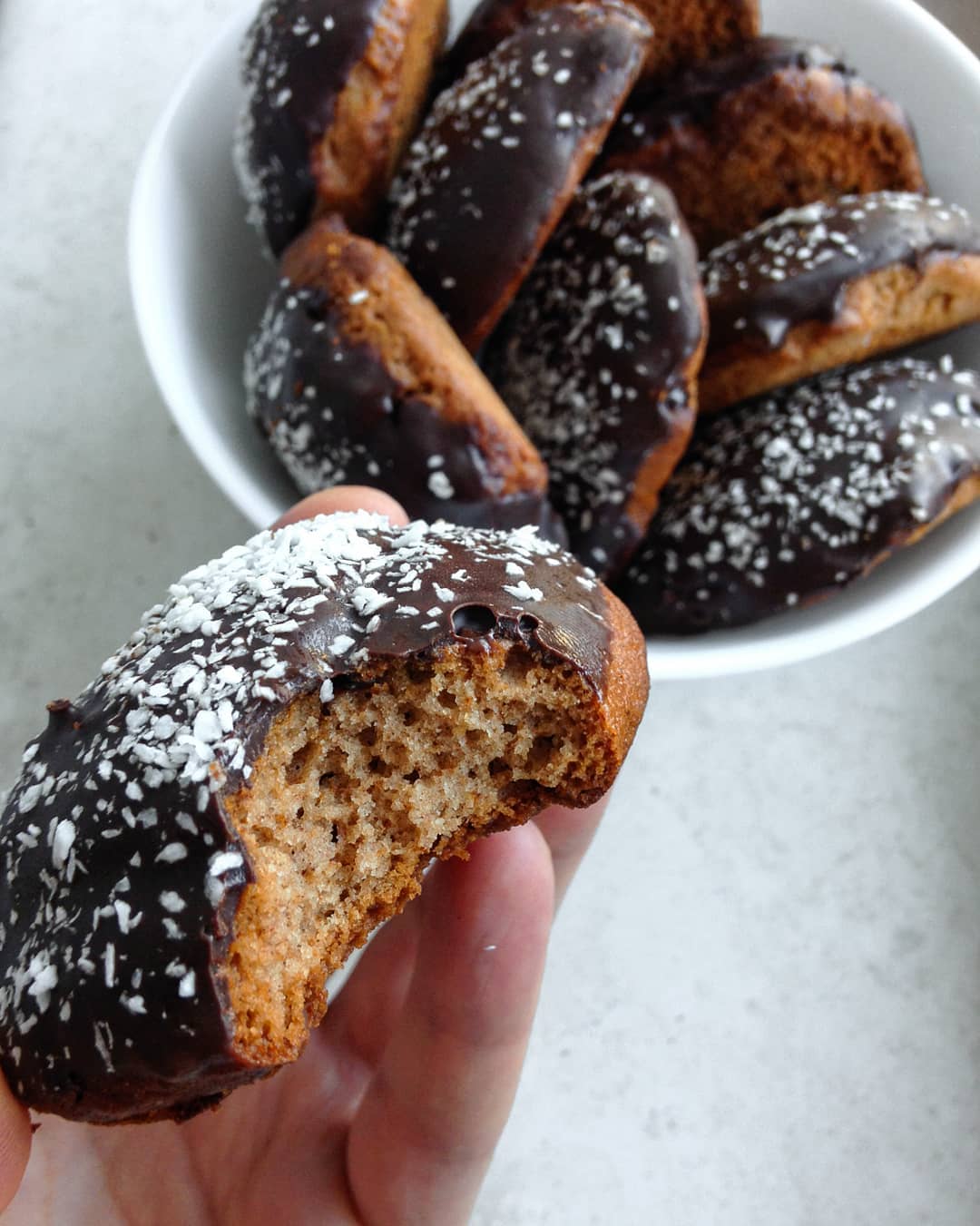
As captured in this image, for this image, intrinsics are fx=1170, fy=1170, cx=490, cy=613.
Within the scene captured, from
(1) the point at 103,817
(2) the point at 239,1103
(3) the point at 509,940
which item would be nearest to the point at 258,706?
(1) the point at 103,817

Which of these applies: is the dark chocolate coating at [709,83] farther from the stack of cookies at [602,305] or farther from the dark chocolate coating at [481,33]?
the dark chocolate coating at [481,33]

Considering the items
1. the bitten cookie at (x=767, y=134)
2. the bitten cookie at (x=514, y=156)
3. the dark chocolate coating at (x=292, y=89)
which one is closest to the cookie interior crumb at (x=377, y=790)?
the bitten cookie at (x=514, y=156)

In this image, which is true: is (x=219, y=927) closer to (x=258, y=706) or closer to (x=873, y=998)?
(x=258, y=706)

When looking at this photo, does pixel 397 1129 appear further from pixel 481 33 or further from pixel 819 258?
pixel 481 33

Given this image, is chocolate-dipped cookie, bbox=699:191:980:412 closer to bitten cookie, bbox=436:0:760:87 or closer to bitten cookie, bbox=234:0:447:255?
bitten cookie, bbox=436:0:760:87

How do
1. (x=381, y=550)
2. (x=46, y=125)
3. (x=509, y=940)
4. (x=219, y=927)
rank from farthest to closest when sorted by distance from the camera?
(x=46, y=125), (x=509, y=940), (x=381, y=550), (x=219, y=927)
